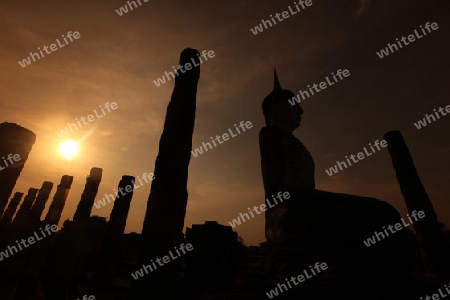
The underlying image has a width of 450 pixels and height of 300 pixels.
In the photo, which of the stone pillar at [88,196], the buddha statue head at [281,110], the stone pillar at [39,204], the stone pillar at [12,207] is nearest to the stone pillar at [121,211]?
the stone pillar at [88,196]

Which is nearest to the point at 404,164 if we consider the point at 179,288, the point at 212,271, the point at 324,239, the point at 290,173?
the point at 290,173

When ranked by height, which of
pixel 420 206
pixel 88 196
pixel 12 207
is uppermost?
pixel 12 207

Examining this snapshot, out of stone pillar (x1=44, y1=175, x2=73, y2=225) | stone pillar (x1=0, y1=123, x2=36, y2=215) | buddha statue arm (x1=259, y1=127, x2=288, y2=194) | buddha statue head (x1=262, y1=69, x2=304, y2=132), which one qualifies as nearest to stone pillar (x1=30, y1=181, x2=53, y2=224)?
stone pillar (x1=44, y1=175, x2=73, y2=225)

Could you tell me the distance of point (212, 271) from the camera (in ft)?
12.6

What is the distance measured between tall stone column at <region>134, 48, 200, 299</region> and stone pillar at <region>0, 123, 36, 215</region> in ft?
6.22

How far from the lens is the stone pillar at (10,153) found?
236cm

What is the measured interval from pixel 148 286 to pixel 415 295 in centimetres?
342

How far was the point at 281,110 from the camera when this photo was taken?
6.93 metres

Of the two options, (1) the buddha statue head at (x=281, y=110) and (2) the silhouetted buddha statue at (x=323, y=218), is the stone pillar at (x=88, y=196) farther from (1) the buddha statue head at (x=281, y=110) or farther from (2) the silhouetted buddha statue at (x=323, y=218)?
(2) the silhouetted buddha statue at (x=323, y=218)

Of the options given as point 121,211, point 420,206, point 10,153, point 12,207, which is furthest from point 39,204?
point 420,206

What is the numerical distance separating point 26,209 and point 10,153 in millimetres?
13890

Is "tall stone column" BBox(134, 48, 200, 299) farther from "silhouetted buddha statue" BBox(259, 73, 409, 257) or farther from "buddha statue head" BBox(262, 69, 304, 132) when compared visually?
"buddha statue head" BBox(262, 69, 304, 132)

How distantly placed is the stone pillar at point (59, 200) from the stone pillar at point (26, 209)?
1026 mm

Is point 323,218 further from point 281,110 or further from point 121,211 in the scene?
point 121,211
